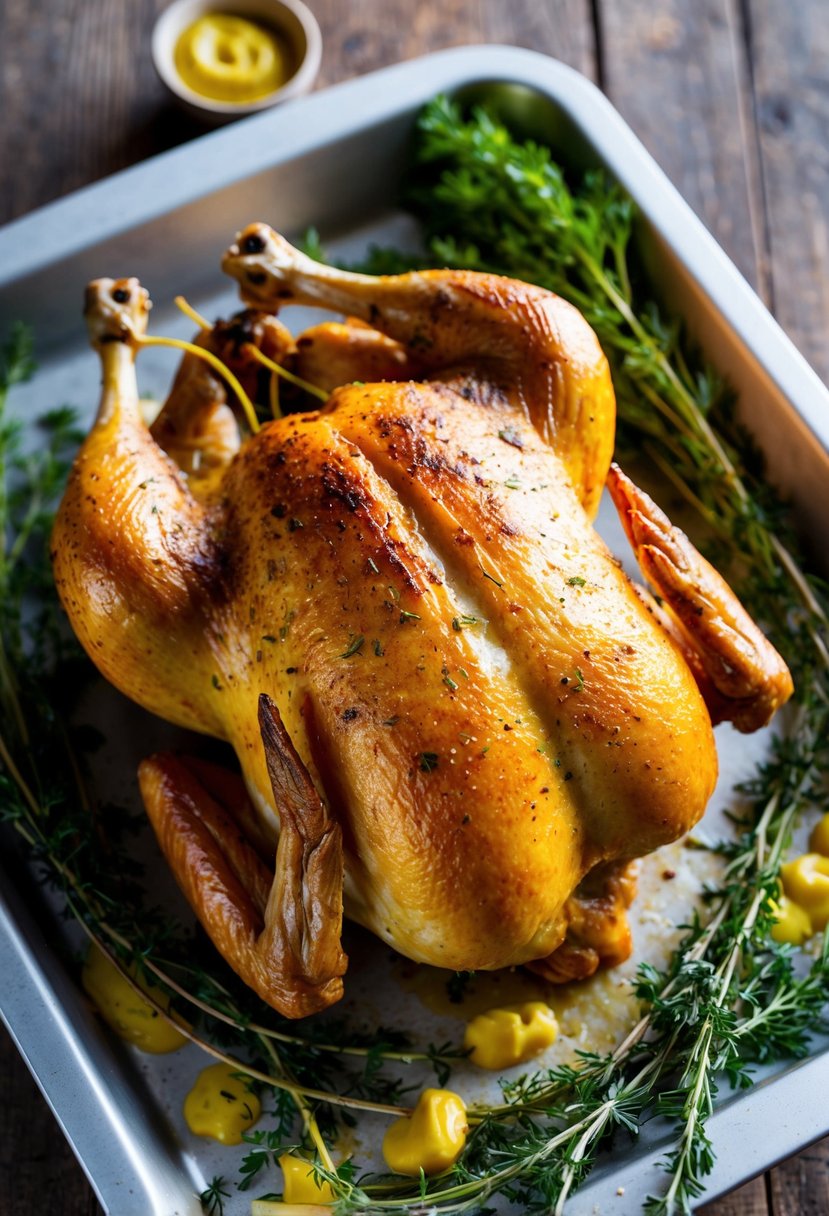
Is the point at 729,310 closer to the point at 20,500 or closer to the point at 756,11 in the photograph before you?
the point at 756,11

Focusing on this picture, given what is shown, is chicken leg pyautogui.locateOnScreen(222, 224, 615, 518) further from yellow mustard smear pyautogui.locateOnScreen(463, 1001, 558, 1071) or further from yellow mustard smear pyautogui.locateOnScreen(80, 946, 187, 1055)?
yellow mustard smear pyautogui.locateOnScreen(80, 946, 187, 1055)

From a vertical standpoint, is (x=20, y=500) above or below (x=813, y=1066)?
above

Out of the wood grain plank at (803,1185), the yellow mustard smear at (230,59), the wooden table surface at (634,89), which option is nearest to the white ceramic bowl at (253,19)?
the yellow mustard smear at (230,59)

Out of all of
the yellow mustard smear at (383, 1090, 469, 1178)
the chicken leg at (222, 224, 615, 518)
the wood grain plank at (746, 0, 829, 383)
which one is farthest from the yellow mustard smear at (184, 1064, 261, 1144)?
the wood grain plank at (746, 0, 829, 383)

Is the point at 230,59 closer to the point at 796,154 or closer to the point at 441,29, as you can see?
the point at 441,29

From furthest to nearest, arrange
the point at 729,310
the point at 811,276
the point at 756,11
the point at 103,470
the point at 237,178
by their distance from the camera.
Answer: the point at 756,11, the point at 811,276, the point at 237,178, the point at 729,310, the point at 103,470

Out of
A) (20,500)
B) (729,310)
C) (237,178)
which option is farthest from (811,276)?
(20,500)
